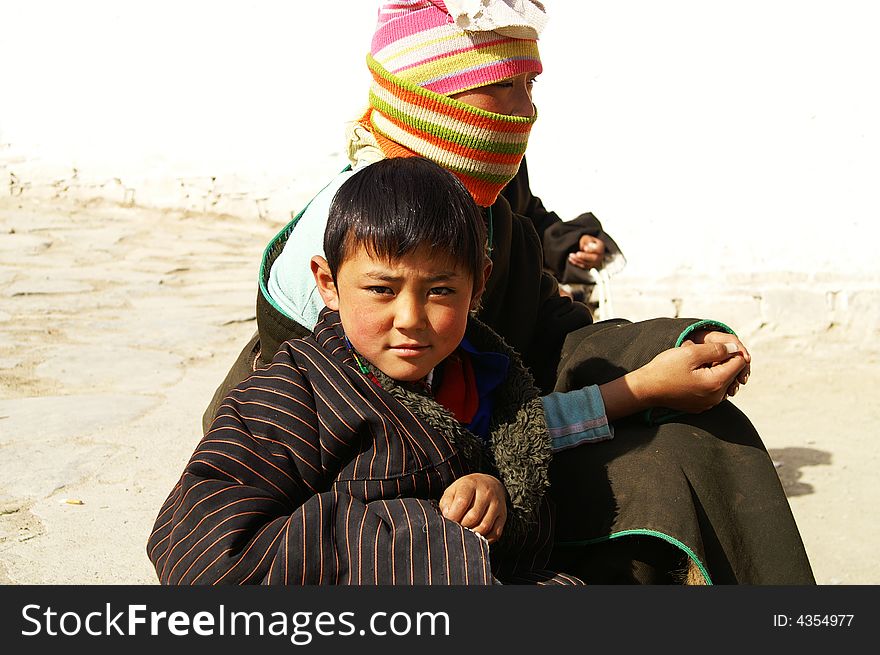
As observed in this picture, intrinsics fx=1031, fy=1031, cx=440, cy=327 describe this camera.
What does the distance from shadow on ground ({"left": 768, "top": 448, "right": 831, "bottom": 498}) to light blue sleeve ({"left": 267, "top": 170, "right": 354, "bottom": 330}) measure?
2.73 m

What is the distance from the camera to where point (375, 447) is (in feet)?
5.89

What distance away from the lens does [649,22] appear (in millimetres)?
6629

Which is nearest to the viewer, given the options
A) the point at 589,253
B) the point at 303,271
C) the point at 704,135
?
the point at 303,271

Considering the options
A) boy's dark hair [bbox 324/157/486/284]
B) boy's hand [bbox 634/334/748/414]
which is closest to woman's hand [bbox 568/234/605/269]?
boy's hand [bbox 634/334/748/414]

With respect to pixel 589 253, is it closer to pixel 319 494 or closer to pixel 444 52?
pixel 444 52

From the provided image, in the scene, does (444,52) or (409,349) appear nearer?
(409,349)

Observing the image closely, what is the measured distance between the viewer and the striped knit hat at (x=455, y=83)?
90.1 inches

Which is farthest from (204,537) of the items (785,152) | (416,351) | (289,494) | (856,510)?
(785,152)

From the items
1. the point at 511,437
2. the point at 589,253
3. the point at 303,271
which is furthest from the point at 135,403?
the point at 511,437

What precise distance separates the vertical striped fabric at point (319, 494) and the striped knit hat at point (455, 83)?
23.3 inches

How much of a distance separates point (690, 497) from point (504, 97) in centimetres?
98

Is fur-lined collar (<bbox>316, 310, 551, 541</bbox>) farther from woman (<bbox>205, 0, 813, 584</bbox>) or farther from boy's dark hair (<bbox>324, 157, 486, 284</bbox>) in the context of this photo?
boy's dark hair (<bbox>324, 157, 486, 284</bbox>)

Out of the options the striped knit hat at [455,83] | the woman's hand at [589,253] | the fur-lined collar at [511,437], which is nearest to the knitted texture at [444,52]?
the striped knit hat at [455,83]

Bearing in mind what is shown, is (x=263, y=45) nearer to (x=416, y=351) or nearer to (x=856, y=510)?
(x=856, y=510)
